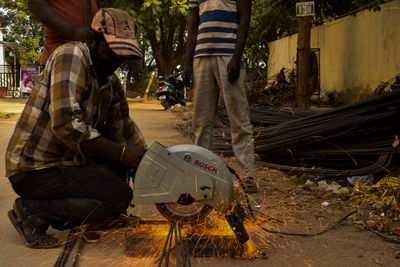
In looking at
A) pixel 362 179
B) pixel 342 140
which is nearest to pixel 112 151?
pixel 362 179

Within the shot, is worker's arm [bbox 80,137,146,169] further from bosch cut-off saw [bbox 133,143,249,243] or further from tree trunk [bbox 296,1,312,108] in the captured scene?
tree trunk [bbox 296,1,312,108]

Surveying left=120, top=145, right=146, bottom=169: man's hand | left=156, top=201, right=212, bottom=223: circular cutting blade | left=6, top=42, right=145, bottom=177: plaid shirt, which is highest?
left=6, top=42, right=145, bottom=177: plaid shirt

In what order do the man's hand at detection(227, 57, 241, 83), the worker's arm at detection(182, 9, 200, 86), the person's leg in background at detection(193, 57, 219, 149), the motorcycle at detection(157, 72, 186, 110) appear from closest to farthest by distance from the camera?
the man's hand at detection(227, 57, 241, 83) → the person's leg in background at detection(193, 57, 219, 149) → the worker's arm at detection(182, 9, 200, 86) → the motorcycle at detection(157, 72, 186, 110)

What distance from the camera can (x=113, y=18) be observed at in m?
2.47

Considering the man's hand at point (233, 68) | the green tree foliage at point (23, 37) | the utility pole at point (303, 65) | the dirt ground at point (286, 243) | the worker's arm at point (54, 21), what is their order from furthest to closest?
the green tree foliage at point (23, 37), the utility pole at point (303, 65), the man's hand at point (233, 68), the worker's arm at point (54, 21), the dirt ground at point (286, 243)

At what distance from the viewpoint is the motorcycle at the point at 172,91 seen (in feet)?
43.1

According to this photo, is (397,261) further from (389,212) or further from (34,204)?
(34,204)

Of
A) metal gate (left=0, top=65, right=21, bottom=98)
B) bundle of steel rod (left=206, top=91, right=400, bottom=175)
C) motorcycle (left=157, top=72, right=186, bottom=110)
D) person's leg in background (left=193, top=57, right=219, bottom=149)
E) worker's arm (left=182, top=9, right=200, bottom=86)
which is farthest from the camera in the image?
metal gate (left=0, top=65, right=21, bottom=98)

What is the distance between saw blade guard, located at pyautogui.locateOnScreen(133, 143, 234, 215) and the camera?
7.91 ft

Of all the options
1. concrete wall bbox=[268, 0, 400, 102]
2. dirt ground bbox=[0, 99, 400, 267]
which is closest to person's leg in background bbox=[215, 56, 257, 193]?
dirt ground bbox=[0, 99, 400, 267]

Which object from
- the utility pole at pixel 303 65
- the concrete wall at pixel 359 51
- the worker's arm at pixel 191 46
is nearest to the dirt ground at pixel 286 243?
the worker's arm at pixel 191 46

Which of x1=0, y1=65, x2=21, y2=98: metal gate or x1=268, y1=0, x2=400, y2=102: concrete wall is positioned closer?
x1=268, y1=0, x2=400, y2=102: concrete wall

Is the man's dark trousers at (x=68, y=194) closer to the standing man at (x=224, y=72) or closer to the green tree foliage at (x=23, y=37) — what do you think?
the standing man at (x=224, y=72)

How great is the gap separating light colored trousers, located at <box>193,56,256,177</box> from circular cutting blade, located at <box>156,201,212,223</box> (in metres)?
1.23
